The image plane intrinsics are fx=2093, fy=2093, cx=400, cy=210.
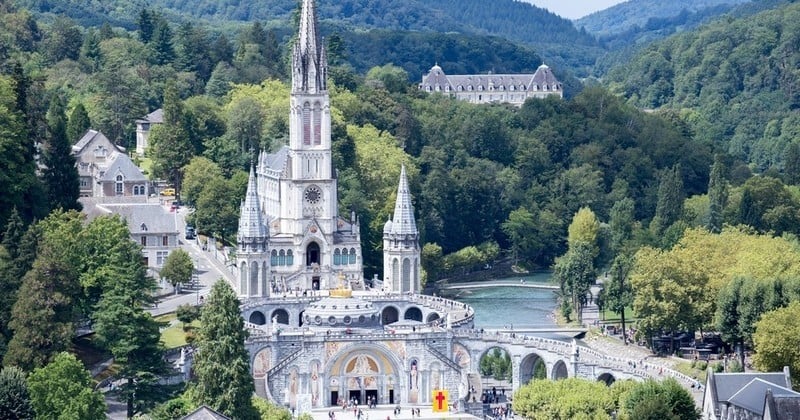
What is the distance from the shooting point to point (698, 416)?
85312 millimetres

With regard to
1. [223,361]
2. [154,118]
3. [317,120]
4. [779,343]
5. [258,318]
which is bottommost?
[223,361]

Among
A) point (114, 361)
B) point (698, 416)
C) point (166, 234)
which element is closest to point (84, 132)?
point (166, 234)

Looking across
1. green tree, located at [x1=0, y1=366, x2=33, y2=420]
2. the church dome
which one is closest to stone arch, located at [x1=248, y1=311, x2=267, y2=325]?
the church dome

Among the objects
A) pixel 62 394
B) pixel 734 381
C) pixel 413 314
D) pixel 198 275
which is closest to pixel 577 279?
pixel 413 314

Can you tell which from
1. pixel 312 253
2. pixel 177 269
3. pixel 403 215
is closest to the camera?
Answer: pixel 177 269

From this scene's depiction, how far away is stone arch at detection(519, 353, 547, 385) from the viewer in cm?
10619

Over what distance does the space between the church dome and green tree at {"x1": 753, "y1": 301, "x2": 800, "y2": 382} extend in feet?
67.9

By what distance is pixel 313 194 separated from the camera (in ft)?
413

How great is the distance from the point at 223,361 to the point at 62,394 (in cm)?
915

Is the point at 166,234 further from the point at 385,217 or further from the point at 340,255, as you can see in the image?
the point at 385,217

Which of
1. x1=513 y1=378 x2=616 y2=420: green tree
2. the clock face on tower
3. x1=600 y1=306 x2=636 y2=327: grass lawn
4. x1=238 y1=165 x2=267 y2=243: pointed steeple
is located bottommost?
x1=513 y1=378 x2=616 y2=420: green tree

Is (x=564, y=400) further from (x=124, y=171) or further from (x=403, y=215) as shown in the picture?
(x=124, y=171)

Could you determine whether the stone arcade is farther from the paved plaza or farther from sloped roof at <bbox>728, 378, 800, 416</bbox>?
sloped roof at <bbox>728, 378, 800, 416</bbox>

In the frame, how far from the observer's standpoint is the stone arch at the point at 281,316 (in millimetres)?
117444
